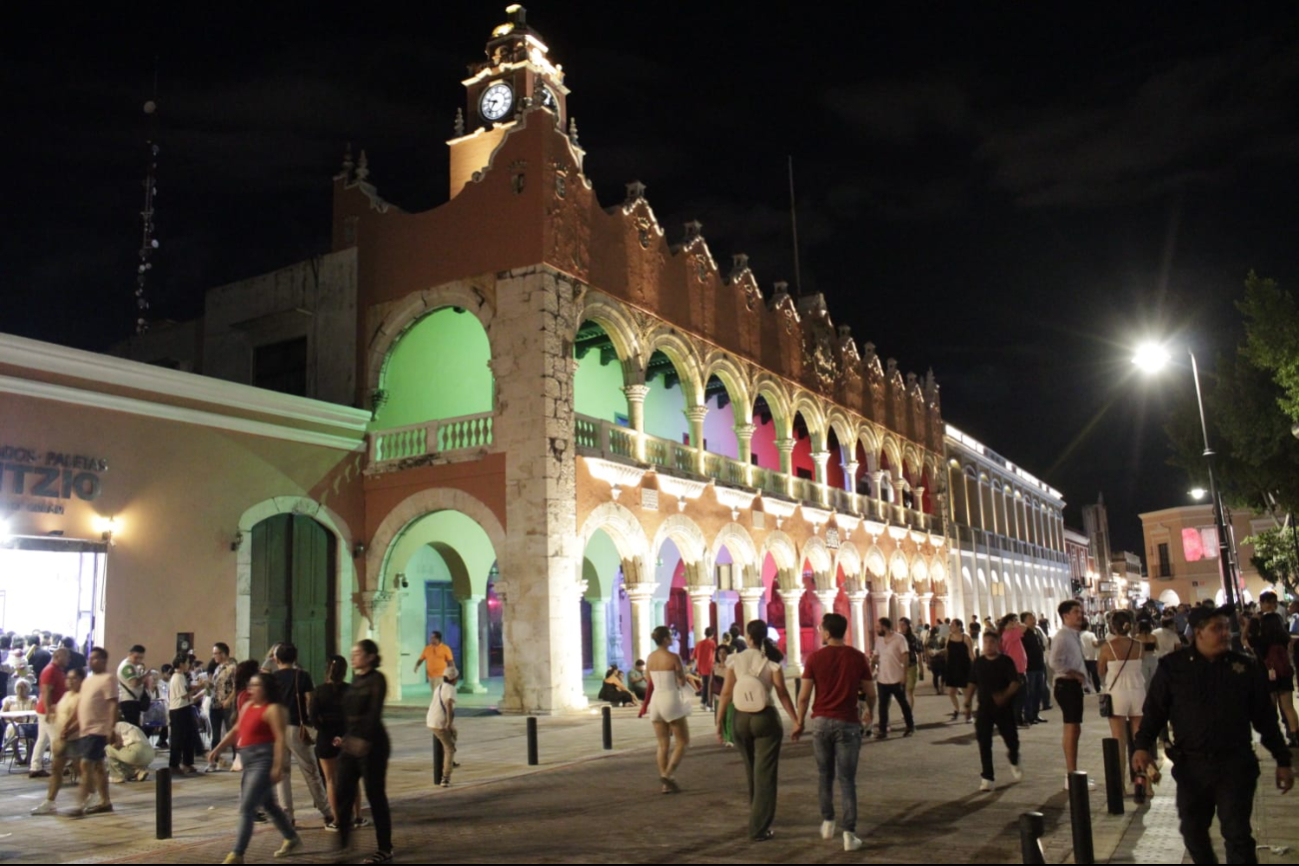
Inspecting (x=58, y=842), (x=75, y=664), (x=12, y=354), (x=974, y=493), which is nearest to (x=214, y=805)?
(x=58, y=842)

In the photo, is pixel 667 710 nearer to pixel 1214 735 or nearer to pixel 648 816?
pixel 648 816

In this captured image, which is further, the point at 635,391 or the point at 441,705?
the point at 635,391

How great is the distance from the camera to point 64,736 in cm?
961

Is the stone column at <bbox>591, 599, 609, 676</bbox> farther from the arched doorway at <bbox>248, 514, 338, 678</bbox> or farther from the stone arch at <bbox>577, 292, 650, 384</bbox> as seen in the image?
the arched doorway at <bbox>248, 514, 338, 678</bbox>

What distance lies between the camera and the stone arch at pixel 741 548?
79.0 ft

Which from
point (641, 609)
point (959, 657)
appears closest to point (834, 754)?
point (959, 657)

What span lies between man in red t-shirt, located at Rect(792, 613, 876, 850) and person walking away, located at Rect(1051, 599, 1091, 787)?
240 centimetres

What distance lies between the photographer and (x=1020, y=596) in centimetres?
4994

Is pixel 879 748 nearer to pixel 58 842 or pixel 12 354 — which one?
pixel 58 842

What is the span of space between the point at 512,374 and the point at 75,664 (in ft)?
29.0

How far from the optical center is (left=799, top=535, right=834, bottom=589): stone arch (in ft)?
93.0

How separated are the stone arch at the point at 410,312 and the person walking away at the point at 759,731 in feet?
41.9

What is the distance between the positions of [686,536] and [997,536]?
28931 mm

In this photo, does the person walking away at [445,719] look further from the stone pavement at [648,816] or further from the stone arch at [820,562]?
the stone arch at [820,562]
